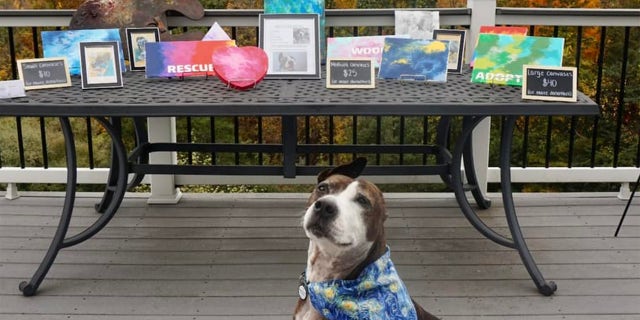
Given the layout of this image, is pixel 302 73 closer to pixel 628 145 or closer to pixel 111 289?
pixel 111 289

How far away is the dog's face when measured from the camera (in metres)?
1.74

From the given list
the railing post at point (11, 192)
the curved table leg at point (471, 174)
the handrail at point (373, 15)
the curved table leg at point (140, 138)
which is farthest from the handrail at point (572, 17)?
the railing post at point (11, 192)

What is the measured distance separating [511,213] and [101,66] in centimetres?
177

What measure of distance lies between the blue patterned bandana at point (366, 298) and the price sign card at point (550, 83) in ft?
4.00

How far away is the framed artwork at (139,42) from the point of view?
3.35 m

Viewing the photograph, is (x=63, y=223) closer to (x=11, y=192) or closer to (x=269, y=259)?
(x=269, y=259)

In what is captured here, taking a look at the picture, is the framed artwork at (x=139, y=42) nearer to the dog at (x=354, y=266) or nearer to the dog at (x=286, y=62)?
the dog at (x=286, y=62)

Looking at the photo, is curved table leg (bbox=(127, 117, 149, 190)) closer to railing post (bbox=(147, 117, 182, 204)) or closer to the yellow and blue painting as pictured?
railing post (bbox=(147, 117, 182, 204))

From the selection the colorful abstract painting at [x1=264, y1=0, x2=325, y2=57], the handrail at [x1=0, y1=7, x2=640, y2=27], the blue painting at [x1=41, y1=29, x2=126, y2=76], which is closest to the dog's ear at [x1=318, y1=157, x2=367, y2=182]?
the blue painting at [x1=41, y1=29, x2=126, y2=76]

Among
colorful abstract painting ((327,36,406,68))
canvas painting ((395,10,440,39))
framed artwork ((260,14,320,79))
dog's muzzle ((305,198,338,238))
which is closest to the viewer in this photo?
dog's muzzle ((305,198,338,238))

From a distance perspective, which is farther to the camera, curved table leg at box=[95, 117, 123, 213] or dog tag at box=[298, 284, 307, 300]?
curved table leg at box=[95, 117, 123, 213]

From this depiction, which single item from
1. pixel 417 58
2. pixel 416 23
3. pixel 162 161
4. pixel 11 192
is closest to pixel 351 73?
pixel 417 58

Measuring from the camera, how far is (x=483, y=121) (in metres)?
3.92

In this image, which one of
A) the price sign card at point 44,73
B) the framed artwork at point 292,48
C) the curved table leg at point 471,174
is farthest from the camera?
the curved table leg at point 471,174
